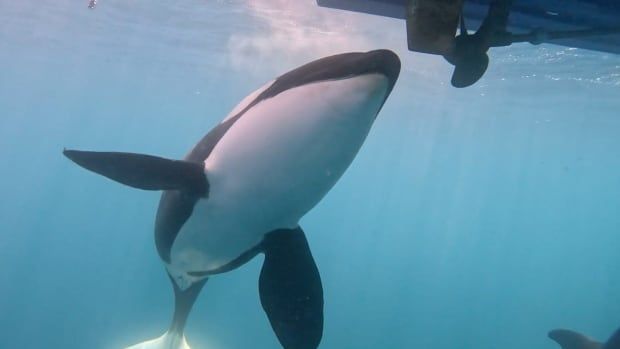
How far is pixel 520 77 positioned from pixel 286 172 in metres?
19.7

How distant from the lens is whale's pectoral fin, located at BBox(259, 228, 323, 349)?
412 cm

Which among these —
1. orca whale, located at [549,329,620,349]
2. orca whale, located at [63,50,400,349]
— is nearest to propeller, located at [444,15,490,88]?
orca whale, located at [63,50,400,349]

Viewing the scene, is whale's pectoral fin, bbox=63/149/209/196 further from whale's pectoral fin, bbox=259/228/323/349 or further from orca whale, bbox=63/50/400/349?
whale's pectoral fin, bbox=259/228/323/349

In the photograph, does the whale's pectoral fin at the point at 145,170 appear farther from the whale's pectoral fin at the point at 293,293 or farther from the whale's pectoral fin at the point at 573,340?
the whale's pectoral fin at the point at 573,340

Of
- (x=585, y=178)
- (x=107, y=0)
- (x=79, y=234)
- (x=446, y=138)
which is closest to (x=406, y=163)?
(x=585, y=178)

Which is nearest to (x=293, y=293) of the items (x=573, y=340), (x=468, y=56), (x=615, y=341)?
(x=468, y=56)

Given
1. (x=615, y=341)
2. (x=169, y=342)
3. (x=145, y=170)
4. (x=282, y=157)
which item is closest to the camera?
(x=282, y=157)

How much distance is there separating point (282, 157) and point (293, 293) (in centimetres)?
141

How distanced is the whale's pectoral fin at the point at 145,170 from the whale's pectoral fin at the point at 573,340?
6.56 meters

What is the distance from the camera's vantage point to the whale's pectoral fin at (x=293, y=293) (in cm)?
412

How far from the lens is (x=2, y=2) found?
23.1 meters

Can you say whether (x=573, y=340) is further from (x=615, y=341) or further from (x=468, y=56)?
(x=468, y=56)

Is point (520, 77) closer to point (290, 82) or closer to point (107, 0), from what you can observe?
point (107, 0)

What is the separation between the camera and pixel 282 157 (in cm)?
321
